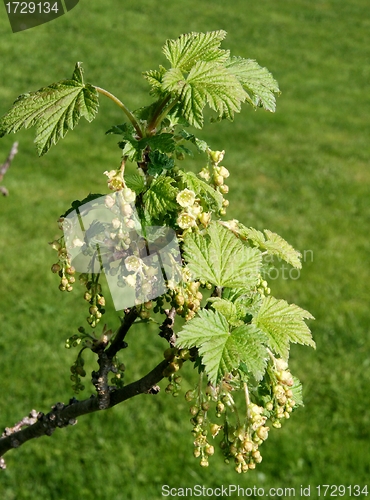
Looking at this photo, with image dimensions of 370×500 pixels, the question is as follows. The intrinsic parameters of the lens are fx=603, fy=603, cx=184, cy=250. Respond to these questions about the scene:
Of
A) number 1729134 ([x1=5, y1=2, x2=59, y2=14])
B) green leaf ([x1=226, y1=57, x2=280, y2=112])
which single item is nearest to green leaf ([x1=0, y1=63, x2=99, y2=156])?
green leaf ([x1=226, y1=57, x2=280, y2=112])

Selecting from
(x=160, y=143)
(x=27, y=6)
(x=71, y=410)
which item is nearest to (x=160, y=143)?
(x=160, y=143)

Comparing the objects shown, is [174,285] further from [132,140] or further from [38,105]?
[38,105]

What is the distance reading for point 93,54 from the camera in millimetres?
11297

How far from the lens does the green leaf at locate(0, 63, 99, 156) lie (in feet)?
3.71

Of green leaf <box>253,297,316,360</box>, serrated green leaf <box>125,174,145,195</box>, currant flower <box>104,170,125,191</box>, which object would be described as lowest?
green leaf <box>253,297,316,360</box>

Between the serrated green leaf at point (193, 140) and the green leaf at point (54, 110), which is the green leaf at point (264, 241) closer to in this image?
the serrated green leaf at point (193, 140)

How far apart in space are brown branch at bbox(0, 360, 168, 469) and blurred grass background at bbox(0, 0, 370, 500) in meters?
2.05

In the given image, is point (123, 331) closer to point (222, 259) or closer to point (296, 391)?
point (222, 259)

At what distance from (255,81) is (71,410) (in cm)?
87

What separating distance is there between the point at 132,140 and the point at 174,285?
0.29m

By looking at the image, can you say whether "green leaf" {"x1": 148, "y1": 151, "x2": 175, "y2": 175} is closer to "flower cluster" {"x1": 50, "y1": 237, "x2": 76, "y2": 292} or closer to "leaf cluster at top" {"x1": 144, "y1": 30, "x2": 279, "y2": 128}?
"leaf cluster at top" {"x1": 144, "y1": 30, "x2": 279, "y2": 128}

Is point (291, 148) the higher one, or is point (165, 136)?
point (165, 136)

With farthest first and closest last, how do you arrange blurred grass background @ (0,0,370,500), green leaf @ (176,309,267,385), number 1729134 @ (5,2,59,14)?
1. number 1729134 @ (5,2,59,14)
2. blurred grass background @ (0,0,370,500)
3. green leaf @ (176,309,267,385)

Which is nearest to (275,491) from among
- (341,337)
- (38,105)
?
(341,337)
